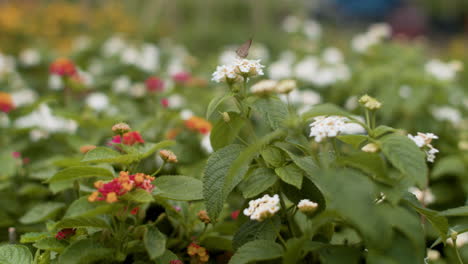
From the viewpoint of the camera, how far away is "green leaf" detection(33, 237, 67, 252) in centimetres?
105

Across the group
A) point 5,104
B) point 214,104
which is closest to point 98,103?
point 5,104

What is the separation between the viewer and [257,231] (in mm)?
1067

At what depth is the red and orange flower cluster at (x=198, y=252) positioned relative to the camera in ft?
3.73

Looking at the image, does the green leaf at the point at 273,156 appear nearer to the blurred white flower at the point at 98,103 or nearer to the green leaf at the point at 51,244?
the green leaf at the point at 51,244

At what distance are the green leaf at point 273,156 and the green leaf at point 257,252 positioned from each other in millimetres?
170

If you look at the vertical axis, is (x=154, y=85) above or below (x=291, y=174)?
below

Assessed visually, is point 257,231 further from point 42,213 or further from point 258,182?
point 42,213

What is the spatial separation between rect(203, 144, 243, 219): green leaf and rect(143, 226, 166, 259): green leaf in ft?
0.40

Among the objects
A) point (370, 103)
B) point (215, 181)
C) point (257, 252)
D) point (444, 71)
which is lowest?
point (444, 71)

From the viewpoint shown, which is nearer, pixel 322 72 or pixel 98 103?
pixel 98 103

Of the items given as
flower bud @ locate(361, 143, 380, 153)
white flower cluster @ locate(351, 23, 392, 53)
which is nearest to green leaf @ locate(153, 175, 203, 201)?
flower bud @ locate(361, 143, 380, 153)

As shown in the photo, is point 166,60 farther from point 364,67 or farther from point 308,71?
point 364,67

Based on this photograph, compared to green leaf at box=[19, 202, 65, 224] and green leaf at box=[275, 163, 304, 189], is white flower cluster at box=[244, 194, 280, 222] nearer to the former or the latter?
green leaf at box=[275, 163, 304, 189]

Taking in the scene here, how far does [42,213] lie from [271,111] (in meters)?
0.78
